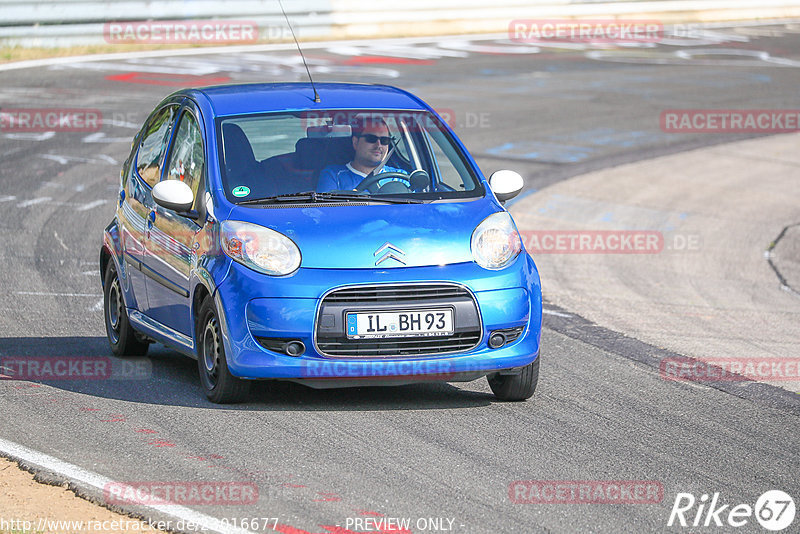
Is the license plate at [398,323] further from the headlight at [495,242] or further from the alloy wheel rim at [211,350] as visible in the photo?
the alloy wheel rim at [211,350]

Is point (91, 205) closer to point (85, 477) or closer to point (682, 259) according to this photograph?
point (682, 259)

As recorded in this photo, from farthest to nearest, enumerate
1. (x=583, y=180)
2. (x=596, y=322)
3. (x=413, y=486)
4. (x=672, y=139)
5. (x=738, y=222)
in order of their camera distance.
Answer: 1. (x=672, y=139)
2. (x=583, y=180)
3. (x=738, y=222)
4. (x=596, y=322)
5. (x=413, y=486)

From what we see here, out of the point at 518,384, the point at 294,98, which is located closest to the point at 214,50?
the point at 294,98

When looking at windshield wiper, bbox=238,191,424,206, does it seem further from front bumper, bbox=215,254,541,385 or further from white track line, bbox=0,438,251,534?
white track line, bbox=0,438,251,534

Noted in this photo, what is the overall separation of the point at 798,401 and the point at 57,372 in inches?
168

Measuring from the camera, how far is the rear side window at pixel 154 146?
8289mm

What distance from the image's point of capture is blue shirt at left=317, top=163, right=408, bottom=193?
7.49 m

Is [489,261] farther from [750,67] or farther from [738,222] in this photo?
[750,67]

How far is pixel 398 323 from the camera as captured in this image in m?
6.72

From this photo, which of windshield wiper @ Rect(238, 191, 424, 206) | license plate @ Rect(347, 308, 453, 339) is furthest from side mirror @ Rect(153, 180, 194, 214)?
license plate @ Rect(347, 308, 453, 339)

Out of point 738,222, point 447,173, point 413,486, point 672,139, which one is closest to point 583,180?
point 738,222

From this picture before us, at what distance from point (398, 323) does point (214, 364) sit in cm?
110

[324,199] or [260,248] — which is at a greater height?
[324,199]

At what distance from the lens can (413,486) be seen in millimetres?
5684
